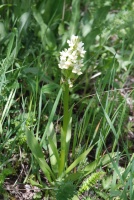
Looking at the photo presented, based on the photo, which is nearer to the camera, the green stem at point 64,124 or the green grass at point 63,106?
the green stem at point 64,124

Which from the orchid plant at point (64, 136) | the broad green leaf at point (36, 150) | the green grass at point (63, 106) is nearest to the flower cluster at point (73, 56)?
the orchid plant at point (64, 136)

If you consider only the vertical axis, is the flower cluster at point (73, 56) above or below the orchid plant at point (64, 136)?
above

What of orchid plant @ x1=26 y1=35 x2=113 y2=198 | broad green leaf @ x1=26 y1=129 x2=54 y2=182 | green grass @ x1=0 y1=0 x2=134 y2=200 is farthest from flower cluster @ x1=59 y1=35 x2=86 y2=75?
broad green leaf @ x1=26 y1=129 x2=54 y2=182

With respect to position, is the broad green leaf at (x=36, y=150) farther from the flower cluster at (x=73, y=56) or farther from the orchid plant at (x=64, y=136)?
the flower cluster at (x=73, y=56)

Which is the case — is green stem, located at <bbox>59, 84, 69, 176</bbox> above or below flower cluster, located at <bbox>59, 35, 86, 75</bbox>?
below

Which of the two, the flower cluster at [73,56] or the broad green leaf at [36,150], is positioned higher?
the flower cluster at [73,56]

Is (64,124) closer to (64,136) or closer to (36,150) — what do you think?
(64,136)

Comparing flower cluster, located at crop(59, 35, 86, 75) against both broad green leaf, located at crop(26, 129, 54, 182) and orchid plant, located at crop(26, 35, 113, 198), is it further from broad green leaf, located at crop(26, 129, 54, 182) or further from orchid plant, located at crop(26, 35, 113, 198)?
broad green leaf, located at crop(26, 129, 54, 182)

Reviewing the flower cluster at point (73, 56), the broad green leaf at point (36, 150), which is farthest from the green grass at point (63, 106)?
the flower cluster at point (73, 56)

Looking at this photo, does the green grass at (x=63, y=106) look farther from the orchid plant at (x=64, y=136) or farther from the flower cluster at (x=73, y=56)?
the flower cluster at (x=73, y=56)
